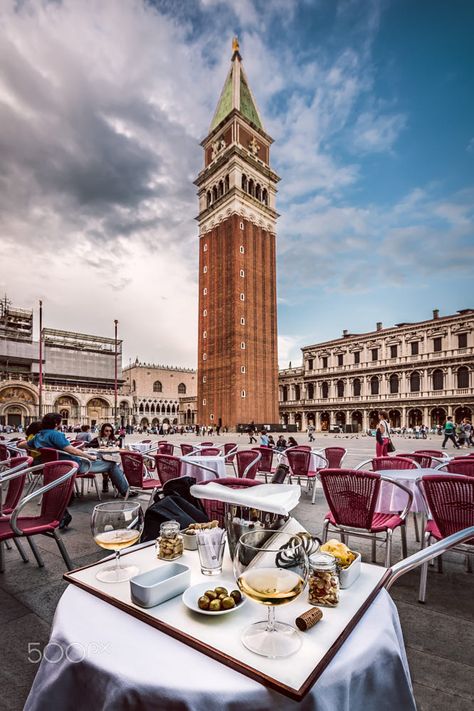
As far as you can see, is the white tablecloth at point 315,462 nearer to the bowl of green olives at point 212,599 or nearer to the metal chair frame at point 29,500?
the metal chair frame at point 29,500

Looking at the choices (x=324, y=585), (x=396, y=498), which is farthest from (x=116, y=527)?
(x=396, y=498)

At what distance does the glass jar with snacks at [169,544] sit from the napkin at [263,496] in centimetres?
25

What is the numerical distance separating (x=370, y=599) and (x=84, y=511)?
581 cm

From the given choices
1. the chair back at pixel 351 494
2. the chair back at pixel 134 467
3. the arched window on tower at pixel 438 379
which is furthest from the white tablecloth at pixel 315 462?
the arched window on tower at pixel 438 379

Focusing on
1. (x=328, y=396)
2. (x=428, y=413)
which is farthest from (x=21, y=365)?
(x=428, y=413)

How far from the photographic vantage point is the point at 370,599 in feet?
4.04

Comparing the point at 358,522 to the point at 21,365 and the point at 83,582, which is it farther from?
the point at 21,365

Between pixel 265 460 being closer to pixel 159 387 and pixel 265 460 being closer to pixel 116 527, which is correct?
pixel 116 527

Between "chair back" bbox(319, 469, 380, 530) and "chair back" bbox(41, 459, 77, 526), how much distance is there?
2.31 meters

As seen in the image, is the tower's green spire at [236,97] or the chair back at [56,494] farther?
the tower's green spire at [236,97]

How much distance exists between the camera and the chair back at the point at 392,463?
4840mm

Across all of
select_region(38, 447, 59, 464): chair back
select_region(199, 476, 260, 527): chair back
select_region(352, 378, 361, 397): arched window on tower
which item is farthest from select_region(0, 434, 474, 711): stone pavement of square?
select_region(352, 378, 361, 397): arched window on tower

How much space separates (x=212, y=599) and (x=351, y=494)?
8.53 feet

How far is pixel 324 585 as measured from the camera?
1.24 meters
